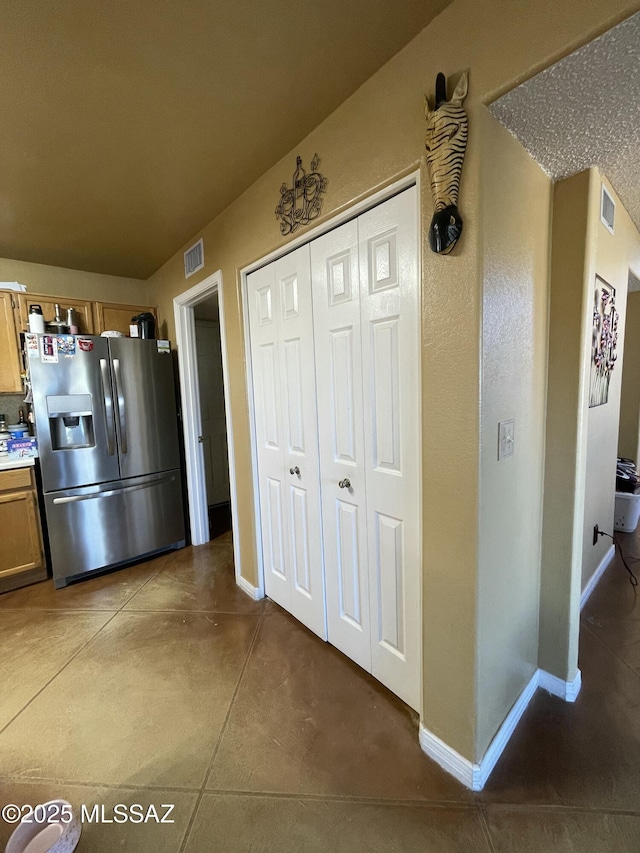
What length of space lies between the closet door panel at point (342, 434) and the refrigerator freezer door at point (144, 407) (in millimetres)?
1780

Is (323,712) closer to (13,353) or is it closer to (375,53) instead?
(375,53)

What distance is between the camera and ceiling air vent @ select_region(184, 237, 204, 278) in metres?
2.40

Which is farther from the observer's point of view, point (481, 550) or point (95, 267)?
point (95, 267)

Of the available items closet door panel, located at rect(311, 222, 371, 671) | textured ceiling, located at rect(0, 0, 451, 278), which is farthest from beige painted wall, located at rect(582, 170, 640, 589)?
textured ceiling, located at rect(0, 0, 451, 278)

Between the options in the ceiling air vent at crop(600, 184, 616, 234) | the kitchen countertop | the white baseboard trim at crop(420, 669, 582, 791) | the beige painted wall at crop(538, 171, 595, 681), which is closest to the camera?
the white baseboard trim at crop(420, 669, 582, 791)

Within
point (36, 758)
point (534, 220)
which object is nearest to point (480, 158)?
point (534, 220)

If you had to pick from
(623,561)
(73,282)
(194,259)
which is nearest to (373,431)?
(194,259)

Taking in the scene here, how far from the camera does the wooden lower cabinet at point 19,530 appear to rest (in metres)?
2.45

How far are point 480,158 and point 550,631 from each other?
1.80 metres

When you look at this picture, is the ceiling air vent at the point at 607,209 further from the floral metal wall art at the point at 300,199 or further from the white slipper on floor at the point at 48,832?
the white slipper on floor at the point at 48,832

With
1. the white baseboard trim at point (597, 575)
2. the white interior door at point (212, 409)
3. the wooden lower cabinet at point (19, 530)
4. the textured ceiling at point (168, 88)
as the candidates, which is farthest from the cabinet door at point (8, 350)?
the white baseboard trim at point (597, 575)

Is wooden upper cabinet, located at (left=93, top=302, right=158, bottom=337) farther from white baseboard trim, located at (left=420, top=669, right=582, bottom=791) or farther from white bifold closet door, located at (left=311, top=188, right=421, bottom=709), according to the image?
white baseboard trim, located at (left=420, top=669, right=582, bottom=791)

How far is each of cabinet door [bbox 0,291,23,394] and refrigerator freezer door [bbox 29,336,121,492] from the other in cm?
53

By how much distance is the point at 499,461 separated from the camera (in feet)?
3.82
